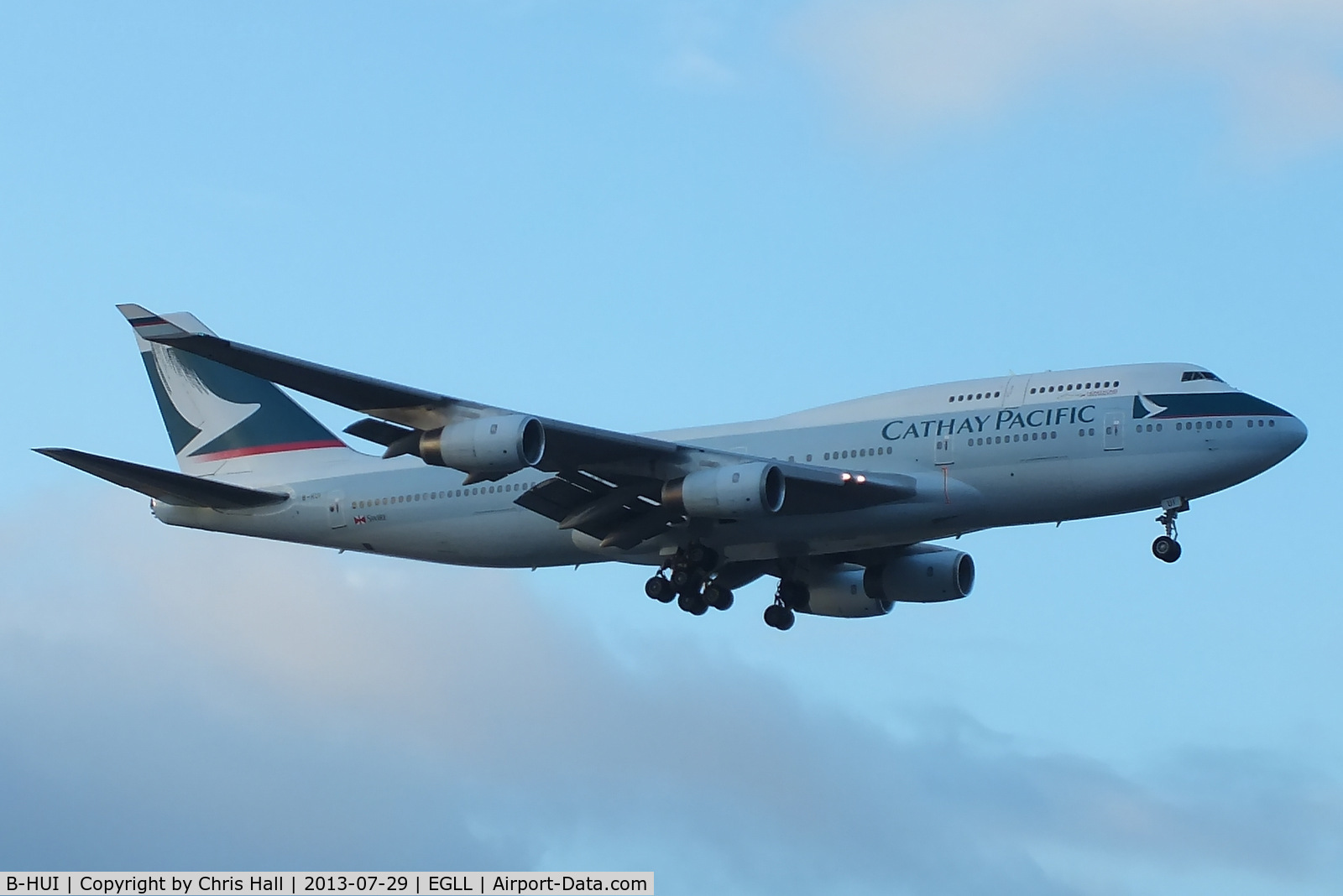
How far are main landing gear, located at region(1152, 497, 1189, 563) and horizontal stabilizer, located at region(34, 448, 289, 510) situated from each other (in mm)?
→ 22405

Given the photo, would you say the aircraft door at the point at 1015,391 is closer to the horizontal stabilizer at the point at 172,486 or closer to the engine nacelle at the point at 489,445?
the engine nacelle at the point at 489,445

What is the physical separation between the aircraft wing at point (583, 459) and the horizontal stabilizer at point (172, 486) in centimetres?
392

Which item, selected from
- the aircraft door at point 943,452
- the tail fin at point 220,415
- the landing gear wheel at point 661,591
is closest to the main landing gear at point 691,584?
the landing gear wheel at point 661,591

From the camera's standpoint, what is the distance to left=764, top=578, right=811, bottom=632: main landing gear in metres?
52.8

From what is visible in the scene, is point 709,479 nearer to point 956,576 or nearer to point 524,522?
point 524,522

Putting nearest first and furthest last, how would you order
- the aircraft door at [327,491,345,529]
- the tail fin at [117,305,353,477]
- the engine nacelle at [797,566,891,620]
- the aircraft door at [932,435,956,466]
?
the aircraft door at [932,435,956,466] → the aircraft door at [327,491,345,529] → the engine nacelle at [797,566,891,620] → the tail fin at [117,305,353,477]

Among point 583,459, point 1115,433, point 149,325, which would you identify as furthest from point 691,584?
point 149,325

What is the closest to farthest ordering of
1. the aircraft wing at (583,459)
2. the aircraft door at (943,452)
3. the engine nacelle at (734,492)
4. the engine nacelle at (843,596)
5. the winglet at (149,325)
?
the winglet at (149,325), the aircraft wing at (583,459), the engine nacelle at (734,492), the aircraft door at (943,452), the engine nacelle at (843,596)

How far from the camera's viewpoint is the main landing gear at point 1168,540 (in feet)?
144

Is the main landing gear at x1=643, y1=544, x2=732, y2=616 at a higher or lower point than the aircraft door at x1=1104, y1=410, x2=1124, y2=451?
lower

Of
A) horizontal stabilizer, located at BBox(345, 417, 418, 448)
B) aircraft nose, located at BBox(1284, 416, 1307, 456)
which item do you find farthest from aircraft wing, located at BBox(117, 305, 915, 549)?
aircraft nose, located at BBox(1284, 416, 1307, 456)

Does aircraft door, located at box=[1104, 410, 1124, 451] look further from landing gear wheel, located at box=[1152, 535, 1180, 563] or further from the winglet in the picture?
the winglet

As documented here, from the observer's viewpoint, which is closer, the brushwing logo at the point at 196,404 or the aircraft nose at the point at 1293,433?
the aircraft nose at the point at 1293,433

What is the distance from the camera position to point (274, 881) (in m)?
32.0
